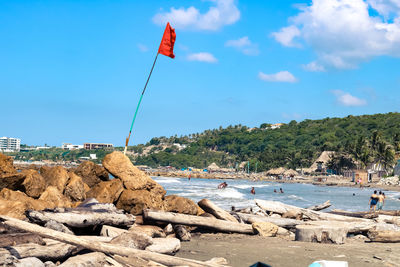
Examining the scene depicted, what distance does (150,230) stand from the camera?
9539mm

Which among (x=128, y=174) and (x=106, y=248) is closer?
(x=106, y=248)

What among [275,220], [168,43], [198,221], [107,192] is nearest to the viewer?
[198,221]

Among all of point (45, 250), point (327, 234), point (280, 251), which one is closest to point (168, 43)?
point (327, 234)

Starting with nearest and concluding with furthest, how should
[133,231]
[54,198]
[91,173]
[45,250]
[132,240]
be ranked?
[45,250] < [132,240] < [133,231] < [54,198] < [91,173]

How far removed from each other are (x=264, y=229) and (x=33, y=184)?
5.58m

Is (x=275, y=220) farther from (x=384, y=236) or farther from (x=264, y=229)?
(x=384, y=236)

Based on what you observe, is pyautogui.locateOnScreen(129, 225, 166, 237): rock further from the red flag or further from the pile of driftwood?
the red flag

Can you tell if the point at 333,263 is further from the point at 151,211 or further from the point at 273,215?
the point at 273,215

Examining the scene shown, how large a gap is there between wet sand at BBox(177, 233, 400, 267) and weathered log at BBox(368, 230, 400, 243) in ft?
0.69

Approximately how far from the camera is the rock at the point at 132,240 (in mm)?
7228

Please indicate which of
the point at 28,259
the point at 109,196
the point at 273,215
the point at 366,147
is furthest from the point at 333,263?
the point at 366,147

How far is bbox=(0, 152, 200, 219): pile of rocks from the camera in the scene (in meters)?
9.88

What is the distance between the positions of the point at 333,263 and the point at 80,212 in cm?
521

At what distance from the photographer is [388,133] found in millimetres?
154000
